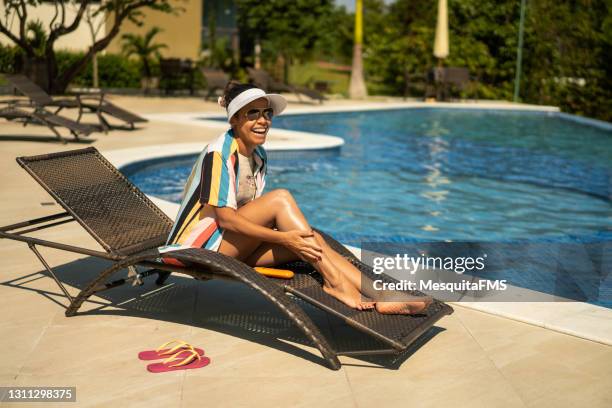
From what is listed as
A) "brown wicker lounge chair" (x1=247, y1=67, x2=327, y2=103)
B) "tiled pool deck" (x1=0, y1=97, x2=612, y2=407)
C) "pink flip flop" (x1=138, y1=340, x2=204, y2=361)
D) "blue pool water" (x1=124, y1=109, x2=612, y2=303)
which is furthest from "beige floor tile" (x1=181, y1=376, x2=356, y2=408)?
"brown wicker lounge chair" (x1=247, y1=67, x2=327, y2=103)

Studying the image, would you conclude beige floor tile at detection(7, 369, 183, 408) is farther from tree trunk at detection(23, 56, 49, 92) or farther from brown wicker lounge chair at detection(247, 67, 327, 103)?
brown wicker lounge chair at detection(247, 67, 327, 103)

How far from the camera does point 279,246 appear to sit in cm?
436

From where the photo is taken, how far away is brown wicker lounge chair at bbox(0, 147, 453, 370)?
381 cm

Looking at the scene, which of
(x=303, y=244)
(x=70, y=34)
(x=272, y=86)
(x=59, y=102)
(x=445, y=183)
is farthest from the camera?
(x=70, y=34)

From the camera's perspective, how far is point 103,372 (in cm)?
366

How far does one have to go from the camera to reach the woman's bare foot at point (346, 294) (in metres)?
4.06

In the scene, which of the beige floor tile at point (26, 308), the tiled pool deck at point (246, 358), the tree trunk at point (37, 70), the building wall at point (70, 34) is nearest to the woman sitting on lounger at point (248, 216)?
the tiled pool deck at point (246, 358)

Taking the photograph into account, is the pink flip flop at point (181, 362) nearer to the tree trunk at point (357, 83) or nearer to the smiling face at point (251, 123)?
the smiling face at point (251, 123)

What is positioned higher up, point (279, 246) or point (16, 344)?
point (279, 246)

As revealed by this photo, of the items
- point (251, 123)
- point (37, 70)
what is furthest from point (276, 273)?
point (37, 70)

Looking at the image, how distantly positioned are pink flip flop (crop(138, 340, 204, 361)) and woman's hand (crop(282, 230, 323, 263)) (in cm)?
72

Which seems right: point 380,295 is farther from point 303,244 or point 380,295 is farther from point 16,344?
point 16,344

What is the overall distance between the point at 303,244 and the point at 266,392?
87 centimetres

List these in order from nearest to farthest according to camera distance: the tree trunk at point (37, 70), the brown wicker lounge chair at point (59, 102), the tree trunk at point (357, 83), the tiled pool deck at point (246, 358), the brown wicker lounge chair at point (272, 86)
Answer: the tiled pool deck at point (246, 358) → the brown wicker lounge chair at point (59, 102) → the tree trunk at point (37, 70) → the brown wicker lounge chair at point (272, 86) → the tree trunk at point (357, 83)
